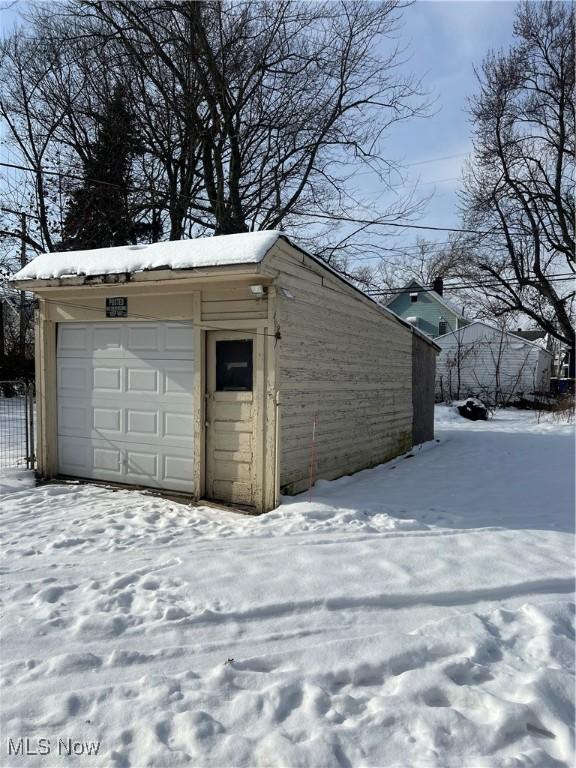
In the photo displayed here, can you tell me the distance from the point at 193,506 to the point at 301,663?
3441 mm

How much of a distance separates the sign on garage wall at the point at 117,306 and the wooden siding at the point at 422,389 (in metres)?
6.81

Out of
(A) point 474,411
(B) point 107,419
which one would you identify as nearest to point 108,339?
(B) point 107,419

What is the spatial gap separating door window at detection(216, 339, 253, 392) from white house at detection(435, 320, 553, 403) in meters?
20.7

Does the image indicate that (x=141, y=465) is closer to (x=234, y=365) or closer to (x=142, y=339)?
(x=142, y=339)

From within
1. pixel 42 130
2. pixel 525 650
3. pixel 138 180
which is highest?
pixel 42 130

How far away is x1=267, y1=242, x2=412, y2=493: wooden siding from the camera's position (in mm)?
6098

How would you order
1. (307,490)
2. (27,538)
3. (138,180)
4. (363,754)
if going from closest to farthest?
(363,754) < (27,538) < (307,490) < (138,180)

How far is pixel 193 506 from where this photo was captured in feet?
20.1

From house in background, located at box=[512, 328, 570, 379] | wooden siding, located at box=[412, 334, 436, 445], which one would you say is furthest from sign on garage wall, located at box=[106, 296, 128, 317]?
house in background, located at box=[512, 328, 570, 379]

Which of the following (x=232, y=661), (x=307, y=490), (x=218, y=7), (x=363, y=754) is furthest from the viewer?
(x=218, y=7)

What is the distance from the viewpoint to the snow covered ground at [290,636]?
2.33 meters

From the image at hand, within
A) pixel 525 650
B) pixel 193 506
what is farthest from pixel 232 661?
pixel 193 506

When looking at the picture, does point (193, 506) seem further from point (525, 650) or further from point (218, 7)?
point (218, 7)

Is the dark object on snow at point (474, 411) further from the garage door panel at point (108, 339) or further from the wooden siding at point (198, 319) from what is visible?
the garage door panel at point (108, 339)
